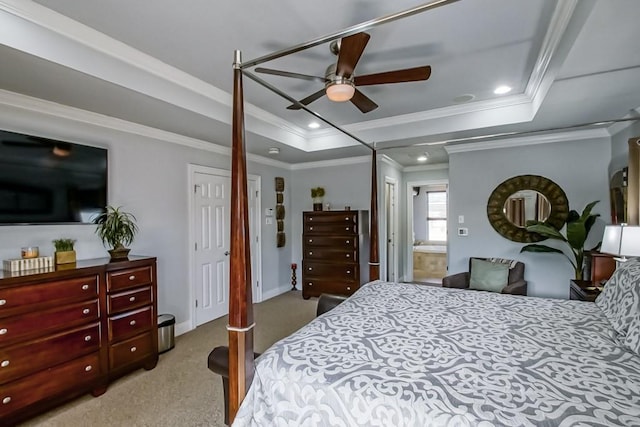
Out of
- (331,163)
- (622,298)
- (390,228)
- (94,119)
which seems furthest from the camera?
(390,228)

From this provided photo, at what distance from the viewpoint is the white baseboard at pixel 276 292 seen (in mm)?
5202

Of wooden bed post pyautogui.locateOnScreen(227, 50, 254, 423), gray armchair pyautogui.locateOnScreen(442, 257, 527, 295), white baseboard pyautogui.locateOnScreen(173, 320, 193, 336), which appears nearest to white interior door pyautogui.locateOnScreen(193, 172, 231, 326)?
white baseboard pyautogui.locateOnScreen(173, 320, 193, 336)

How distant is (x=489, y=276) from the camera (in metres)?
3.91

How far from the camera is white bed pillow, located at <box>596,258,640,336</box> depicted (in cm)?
158

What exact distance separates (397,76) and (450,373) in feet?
5.61

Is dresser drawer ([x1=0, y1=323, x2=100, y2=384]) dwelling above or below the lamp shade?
below

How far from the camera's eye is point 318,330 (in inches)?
68.3

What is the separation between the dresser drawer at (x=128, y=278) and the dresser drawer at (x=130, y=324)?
0.78ft

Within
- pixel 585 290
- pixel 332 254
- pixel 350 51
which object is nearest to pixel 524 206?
pixel 585 290

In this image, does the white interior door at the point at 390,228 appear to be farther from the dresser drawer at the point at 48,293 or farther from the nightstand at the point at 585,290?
the dresser drawer at the point at 48,293

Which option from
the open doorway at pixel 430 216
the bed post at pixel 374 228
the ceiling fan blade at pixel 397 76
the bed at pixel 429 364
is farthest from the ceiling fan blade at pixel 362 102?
the open doorway at pixel 430 216

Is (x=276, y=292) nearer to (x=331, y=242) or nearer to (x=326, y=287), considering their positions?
(x=326, y=287)

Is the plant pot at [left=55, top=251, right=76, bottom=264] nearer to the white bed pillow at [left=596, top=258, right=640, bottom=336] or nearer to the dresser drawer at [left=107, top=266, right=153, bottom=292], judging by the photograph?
the dresser drawer at [left=107, top=266, right=153, bottom=292]

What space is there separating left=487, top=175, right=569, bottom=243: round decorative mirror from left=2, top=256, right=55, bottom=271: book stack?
4828 mm
